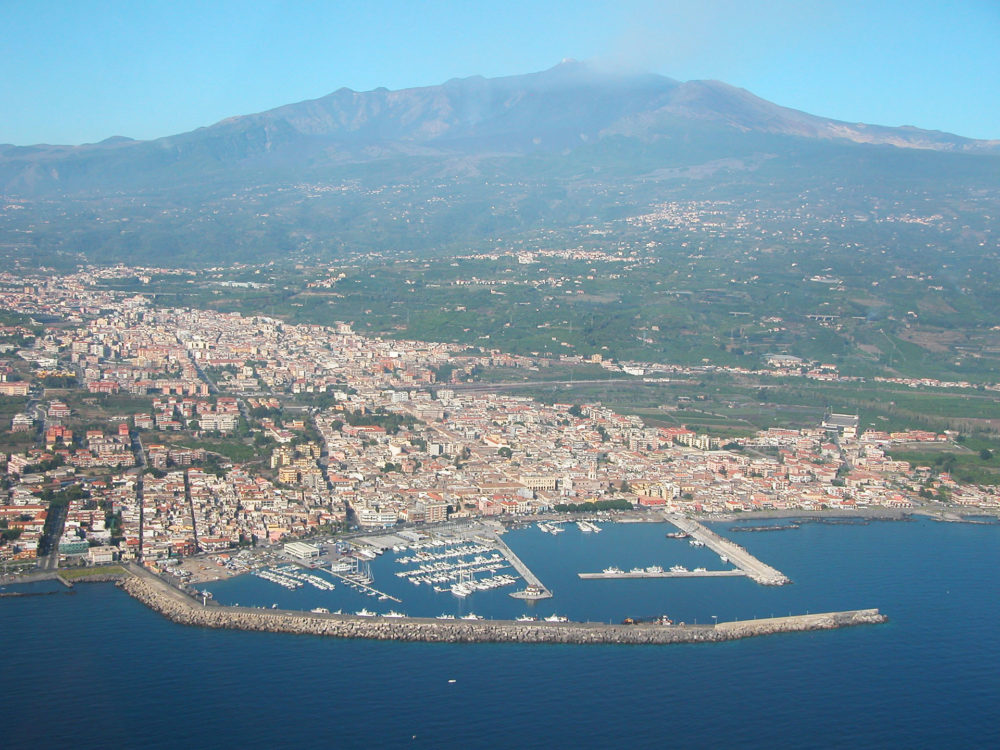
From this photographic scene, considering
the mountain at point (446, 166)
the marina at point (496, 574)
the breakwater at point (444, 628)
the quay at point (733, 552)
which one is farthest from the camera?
the mountain at point (446, 166)

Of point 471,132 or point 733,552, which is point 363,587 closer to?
point 733,552

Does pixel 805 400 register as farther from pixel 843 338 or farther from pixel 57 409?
pixel 57 409

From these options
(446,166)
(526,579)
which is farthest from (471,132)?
(526,579)

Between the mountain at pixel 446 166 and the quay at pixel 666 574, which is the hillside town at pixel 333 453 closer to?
the quay at pixel 666 574

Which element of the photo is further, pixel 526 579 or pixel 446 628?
pixel 526 579

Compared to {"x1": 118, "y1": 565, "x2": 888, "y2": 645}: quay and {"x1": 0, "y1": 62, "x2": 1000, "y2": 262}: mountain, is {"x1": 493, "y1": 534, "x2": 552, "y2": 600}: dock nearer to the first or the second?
{"x1": 118, "y1": 565, "x2": 888, "y2": 645}: quay

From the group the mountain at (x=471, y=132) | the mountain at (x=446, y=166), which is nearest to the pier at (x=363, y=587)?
the mountain at (x=446, y=166)
